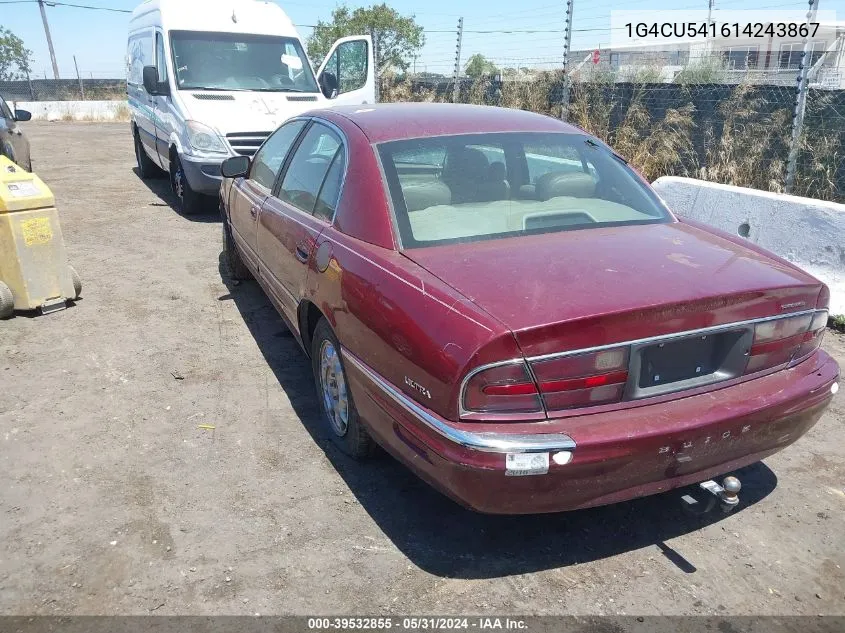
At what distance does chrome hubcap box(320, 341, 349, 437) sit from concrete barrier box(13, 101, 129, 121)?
2748 cm

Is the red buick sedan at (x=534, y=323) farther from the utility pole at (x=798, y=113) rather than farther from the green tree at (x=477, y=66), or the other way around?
the green tree at (x=477, y=66)

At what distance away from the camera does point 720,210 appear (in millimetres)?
5793

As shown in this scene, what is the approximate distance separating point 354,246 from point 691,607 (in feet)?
6.41

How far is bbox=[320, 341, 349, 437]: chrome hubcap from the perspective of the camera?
3.38 metres

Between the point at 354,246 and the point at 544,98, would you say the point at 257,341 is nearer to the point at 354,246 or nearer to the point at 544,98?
the point at 354,246

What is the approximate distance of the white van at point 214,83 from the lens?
829cm

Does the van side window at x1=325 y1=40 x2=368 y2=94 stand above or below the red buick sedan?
above

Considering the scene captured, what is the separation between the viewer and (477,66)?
1409 cm

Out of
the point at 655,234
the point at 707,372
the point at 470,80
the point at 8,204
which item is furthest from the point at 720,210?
the point at 470,80

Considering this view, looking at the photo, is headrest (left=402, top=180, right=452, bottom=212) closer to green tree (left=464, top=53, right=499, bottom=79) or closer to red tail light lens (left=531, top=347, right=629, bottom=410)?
red tail light lens (left=531, top=347, right=629, bottom=410)

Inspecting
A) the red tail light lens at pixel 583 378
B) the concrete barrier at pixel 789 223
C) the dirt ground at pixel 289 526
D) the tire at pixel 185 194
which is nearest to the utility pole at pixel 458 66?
the tire at pixel 185 194

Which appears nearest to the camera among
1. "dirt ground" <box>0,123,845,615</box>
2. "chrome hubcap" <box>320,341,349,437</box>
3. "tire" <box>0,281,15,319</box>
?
"dirt ground" <box>0,123,845,615</box>

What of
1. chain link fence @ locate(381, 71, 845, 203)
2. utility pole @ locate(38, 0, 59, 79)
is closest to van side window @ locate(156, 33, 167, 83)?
chain link fence @ locate(381, 71, 845, 203)

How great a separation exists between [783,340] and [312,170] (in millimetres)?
2553
